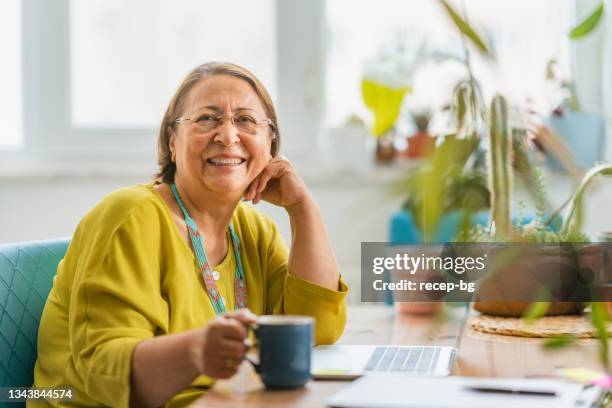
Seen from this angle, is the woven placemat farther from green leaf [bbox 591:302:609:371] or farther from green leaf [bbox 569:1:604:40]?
green leaf [bbox 591:302:609:371]

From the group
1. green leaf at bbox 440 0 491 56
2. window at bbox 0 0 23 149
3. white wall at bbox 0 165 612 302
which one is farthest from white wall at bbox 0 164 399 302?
green leaf at bbox 440 0 491 56

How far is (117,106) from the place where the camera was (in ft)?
11.2

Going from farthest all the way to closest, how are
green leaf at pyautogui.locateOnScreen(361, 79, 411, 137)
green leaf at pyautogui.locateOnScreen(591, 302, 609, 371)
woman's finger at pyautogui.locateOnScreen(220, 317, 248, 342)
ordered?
green leaf at pyautogui.locateOnScreen(361, 79, 411, 137) → woman's finger at pyautogui.locateOnScreen(220, 317, 248, 342) → green leaf at pyautogui.locateOnScreen(591, 302, 609, 371)

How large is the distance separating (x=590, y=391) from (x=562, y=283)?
66 centimetres

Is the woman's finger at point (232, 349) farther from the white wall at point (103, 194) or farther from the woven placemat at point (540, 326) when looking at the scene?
the white wall at point (103, 194)

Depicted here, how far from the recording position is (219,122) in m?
1.52

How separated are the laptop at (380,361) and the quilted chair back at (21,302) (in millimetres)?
488

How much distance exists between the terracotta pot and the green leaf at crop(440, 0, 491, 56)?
775mm

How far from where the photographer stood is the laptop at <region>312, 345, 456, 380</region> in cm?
114

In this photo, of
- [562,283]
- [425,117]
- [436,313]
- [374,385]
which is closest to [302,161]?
[425,117]

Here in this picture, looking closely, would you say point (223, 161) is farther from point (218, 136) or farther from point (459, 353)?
point (459, 353)

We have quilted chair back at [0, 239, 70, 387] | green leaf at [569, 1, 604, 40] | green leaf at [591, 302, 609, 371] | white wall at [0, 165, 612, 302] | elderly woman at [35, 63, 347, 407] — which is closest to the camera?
green leaf at [591, 302, 609, 371]

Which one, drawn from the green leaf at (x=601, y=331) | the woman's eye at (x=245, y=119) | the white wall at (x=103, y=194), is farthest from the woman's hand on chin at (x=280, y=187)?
the white wall at (x=103, y=194)

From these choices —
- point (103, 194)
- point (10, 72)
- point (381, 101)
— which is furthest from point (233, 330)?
point (10, 72)
